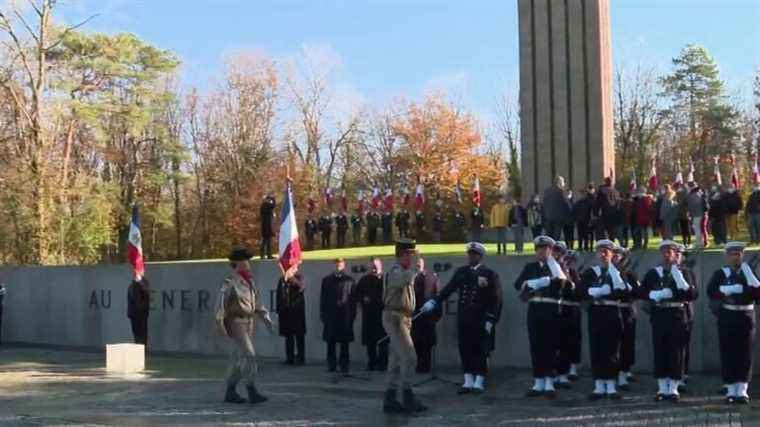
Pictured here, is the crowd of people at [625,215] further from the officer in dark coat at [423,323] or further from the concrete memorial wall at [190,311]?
the officer in dark coat at [423,323]

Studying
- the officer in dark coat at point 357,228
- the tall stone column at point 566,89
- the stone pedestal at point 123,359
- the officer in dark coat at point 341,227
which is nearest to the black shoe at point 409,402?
the stone pedestal at point 123,359

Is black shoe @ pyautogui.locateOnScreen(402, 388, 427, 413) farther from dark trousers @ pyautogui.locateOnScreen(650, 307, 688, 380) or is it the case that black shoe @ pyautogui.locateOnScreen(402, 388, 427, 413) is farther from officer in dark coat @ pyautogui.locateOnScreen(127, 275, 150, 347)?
officer in dark coat @ pyautogui.locateOnScreen(127, 275, 150, 347)

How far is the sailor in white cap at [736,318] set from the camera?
34.1 ft

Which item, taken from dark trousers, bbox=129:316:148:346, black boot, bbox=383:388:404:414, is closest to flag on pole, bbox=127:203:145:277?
dark trousers, bbox=129:316:148:346

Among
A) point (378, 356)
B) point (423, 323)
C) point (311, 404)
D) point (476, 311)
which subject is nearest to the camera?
point (311, 404)

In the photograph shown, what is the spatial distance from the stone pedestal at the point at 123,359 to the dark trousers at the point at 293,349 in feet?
8.18

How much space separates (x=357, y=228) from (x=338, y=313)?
27.4 metres

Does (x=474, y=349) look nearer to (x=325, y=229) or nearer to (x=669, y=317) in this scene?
(x=669, y=317)

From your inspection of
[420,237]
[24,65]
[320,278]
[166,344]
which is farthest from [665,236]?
[24,65]

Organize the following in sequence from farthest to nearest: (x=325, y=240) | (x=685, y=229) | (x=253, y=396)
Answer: (x=325, y=240), (x=685, y=229), (x=253, y=396)

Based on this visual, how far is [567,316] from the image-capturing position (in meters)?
12.0

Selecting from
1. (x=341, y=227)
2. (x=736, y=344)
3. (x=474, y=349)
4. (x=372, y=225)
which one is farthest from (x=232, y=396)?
(x=341, y=227)

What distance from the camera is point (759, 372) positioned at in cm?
1253

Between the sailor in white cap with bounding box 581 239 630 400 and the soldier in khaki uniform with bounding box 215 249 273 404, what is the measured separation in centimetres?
391
